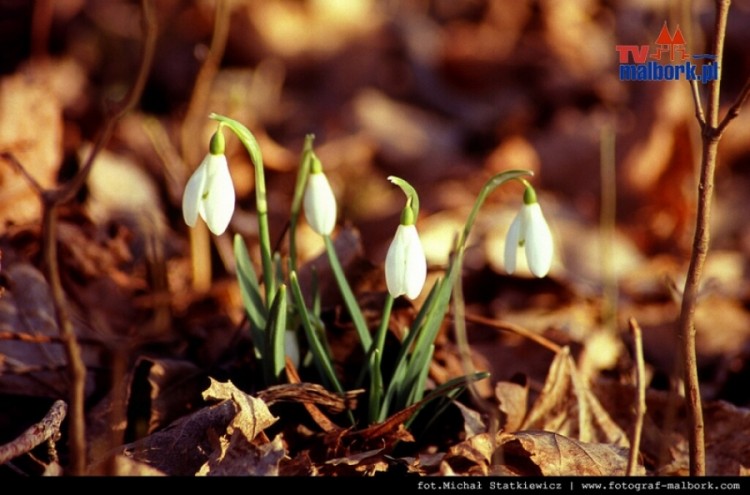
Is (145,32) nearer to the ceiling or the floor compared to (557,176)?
nearer to the ceiling

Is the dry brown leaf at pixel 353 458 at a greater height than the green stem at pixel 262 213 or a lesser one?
lesser

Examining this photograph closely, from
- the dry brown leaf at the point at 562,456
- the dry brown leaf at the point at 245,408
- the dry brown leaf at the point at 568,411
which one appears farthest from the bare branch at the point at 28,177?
the dry brown leaf at the point at 568,411

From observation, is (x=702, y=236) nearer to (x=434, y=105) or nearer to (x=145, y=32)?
(x=145, y=32)

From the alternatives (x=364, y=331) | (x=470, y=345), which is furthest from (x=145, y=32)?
(x=470, y=345)

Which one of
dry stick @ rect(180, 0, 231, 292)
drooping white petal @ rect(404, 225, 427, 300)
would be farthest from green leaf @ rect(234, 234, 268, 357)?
dry stick @ rect(180, 0, 231, 292)

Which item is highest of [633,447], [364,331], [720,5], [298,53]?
[298,53]

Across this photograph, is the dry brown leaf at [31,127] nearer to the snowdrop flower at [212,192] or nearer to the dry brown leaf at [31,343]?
the dry brown leaf at [31,343]
